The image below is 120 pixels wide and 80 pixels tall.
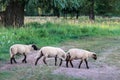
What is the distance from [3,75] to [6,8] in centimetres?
1401

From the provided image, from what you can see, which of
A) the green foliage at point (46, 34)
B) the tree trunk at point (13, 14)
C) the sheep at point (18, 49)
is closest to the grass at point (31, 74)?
the sheep at point (18, 49)

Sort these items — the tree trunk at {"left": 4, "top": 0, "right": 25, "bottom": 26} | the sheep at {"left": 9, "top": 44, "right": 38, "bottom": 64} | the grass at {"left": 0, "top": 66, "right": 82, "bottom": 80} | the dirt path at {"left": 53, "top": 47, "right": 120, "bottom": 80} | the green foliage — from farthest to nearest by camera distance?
the tree trunk at {"left": 4, "top": 0, "right": 25, "bottom": 26} → the green foliage → the sheep at {"left": 9, "top": 44, "right": 38, "bottom": 64} → the dirt path at {"left": 53, "top": 47, "right": 120, "bottom": 80} → the grass at {"left": 0, "top": 66, "right": 82, "bottom": 80}

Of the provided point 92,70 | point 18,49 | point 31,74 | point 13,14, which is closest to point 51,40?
point 18,49

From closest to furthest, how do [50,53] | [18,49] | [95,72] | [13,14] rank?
[95,72] < [50,53] < [18,49] < [13,14]

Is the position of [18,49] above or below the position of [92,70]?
above

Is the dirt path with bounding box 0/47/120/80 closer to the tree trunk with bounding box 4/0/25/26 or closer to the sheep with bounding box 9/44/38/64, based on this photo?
the sheep with bounding box 9/44/38/64

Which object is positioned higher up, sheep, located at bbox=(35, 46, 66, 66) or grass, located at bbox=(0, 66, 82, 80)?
sheep, located at bbox=(35, 46, 66, 66)

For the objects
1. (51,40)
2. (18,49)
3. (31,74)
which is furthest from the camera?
(51,40)

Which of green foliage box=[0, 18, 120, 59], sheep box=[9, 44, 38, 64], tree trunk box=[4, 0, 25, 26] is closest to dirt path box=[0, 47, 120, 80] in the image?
sheep box=[9, 44, 38, 64]

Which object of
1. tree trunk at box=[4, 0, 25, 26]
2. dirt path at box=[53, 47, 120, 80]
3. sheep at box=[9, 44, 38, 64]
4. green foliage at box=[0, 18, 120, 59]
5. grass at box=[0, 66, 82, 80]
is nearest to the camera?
grass at box=[0, 66, 82, 80]

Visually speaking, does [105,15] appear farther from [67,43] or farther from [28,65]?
[28,65]

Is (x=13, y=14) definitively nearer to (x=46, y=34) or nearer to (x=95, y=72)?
(x=46, y=34)

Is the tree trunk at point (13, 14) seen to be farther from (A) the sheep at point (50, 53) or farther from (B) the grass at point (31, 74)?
(B) the grass at point (31, 74)

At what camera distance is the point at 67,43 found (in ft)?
59.8
